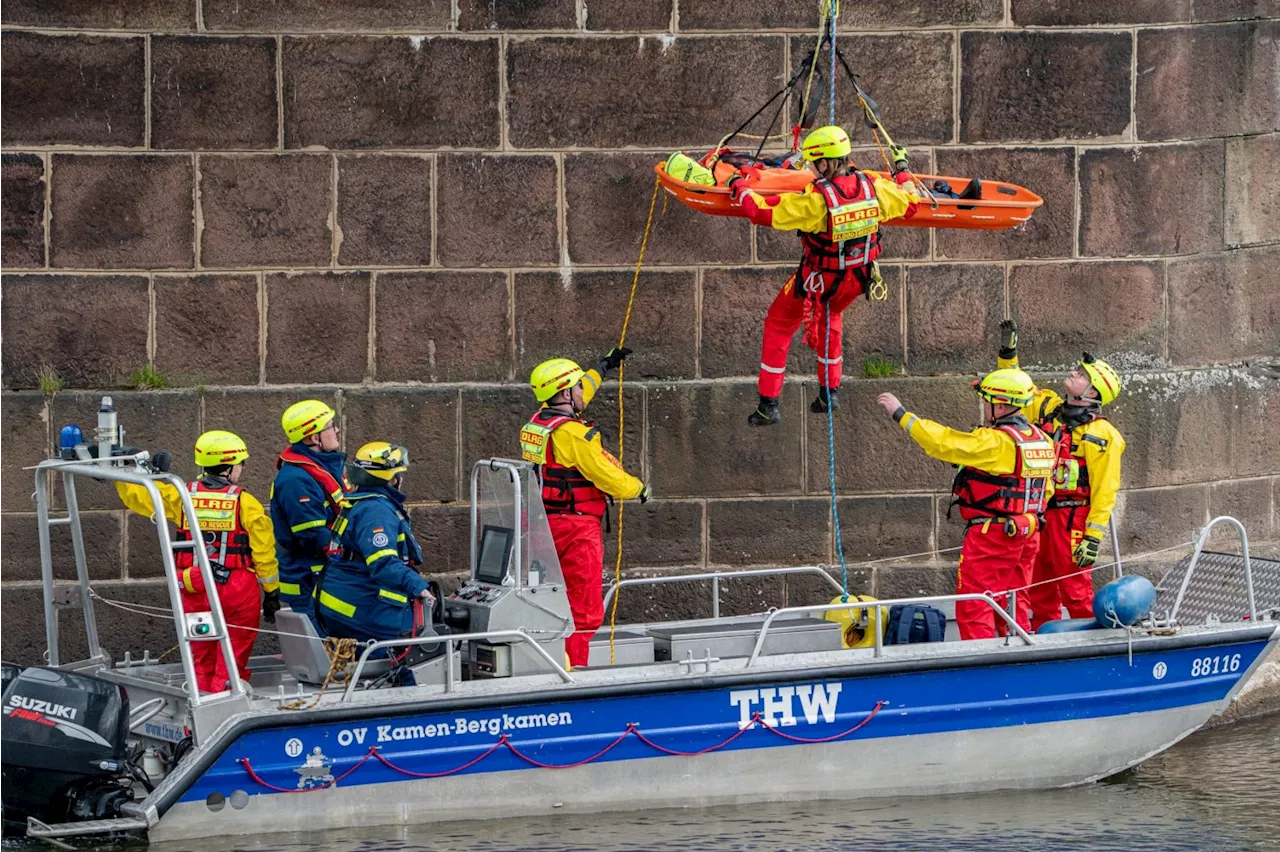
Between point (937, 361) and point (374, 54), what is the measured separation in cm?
373

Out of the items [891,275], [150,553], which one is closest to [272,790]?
[150,553]

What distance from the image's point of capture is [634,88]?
35.5 feet

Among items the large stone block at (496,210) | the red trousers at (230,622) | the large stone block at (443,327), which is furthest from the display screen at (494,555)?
the large stone block at (496,210)

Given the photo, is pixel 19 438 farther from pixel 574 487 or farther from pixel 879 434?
pixel 879 434

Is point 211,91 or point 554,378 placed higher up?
point 211,91

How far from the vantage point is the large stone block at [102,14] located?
1036 cm

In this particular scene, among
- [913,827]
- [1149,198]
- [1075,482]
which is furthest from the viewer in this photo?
[1149,198]

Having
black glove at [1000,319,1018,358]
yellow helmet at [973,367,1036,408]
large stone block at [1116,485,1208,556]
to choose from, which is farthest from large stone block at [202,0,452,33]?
large stone block at [1116,485,1208,556]

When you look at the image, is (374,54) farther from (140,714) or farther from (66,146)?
(140,714)

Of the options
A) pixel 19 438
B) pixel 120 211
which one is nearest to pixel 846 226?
pixel 120 211

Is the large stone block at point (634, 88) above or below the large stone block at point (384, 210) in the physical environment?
above

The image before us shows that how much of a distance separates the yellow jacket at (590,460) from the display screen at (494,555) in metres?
0.52

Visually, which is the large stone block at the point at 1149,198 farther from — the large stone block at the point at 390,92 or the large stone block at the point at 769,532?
the large stone block at the point at 390,92

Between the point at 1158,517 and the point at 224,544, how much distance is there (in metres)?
5.65
